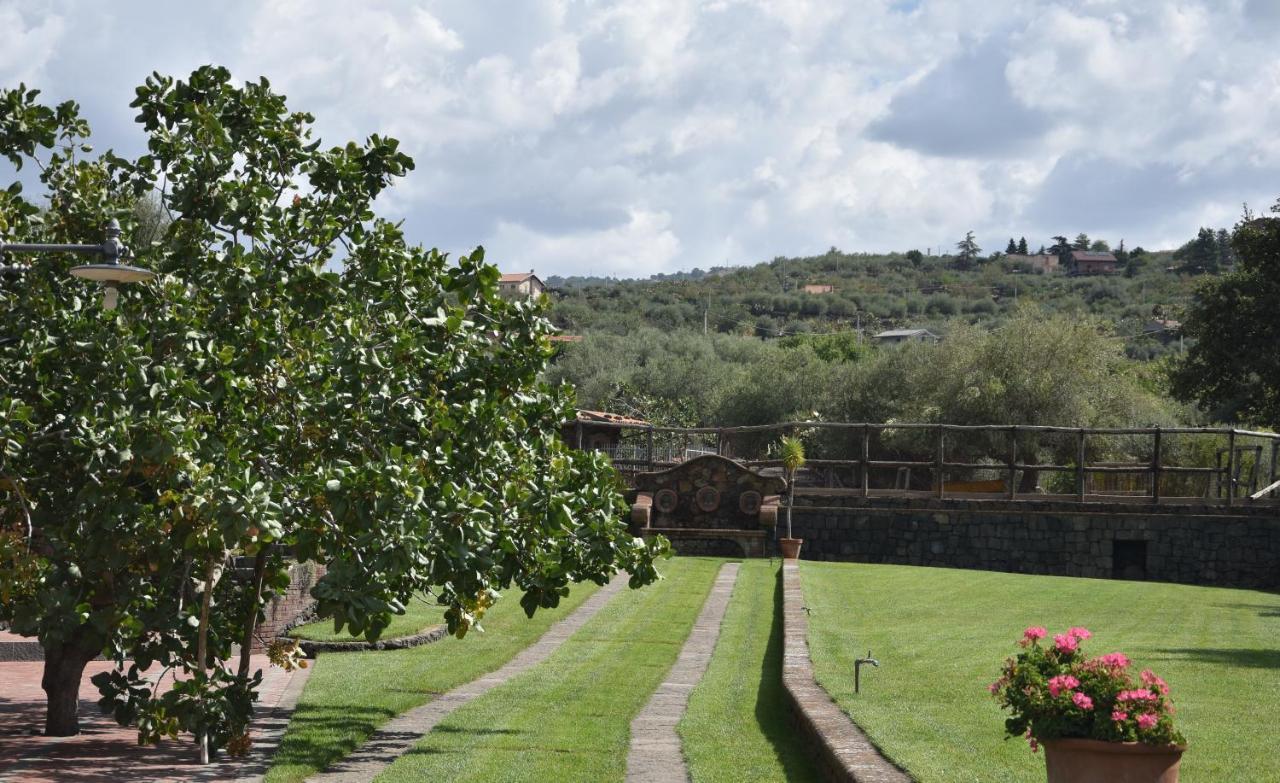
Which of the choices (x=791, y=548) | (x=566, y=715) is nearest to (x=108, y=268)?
(x=566, y=715)

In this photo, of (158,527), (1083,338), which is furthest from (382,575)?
(1083,338)

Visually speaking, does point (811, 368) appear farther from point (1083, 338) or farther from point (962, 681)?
point (962, 681)

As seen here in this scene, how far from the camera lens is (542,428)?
469 inches

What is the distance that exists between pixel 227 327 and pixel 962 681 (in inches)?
264

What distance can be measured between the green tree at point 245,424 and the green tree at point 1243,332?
24728 millimetres

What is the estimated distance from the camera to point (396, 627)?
57.5 feet

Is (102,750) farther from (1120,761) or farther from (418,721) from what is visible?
(1120,761)

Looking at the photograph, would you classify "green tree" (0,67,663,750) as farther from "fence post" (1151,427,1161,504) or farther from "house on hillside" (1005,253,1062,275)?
"house on hillside" (1005,253,1062,275)

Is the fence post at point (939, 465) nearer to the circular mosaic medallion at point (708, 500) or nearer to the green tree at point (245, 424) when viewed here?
the circular mosaic medallion at point (708, 500)

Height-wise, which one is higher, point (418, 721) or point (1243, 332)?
→ point (1243, 332)

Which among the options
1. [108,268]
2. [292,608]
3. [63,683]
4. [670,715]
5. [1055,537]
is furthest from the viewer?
[1055,537]

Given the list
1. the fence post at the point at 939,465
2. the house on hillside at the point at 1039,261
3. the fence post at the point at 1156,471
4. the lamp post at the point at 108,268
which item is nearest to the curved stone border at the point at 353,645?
the lamp post at the point at 108,268

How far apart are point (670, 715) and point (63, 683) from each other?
5.02 metres

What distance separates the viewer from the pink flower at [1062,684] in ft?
22.2
